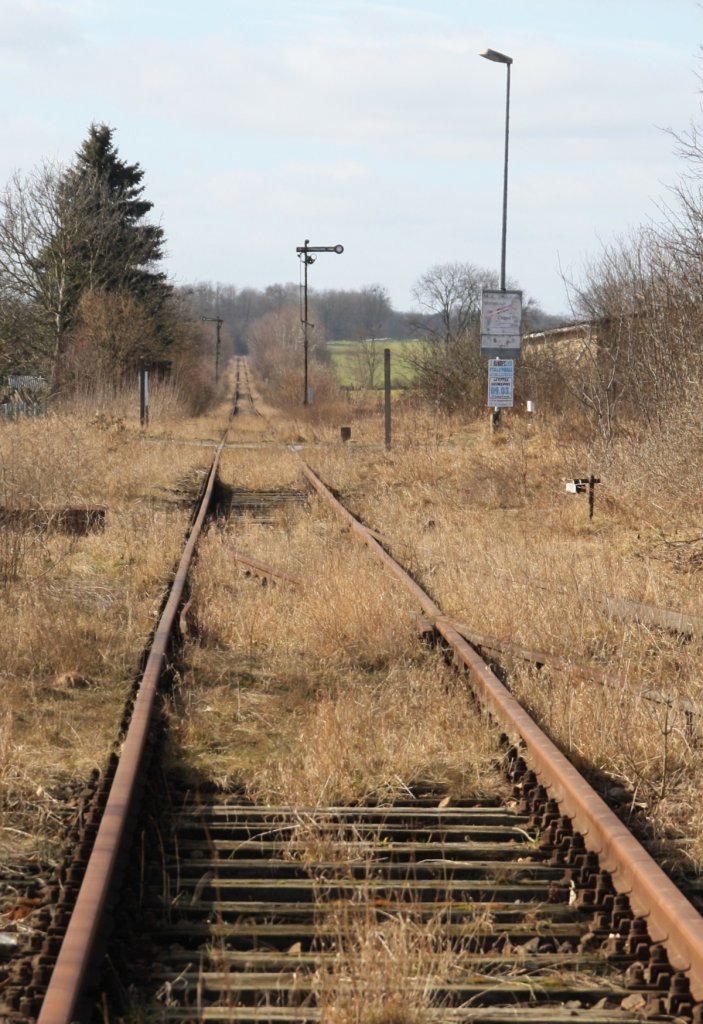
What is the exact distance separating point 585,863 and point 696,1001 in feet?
3.10

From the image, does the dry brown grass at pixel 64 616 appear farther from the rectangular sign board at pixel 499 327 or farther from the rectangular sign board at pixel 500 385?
the rectangular sign board at pixel 499 327

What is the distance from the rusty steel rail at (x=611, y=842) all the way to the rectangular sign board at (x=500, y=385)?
2005 centimetres

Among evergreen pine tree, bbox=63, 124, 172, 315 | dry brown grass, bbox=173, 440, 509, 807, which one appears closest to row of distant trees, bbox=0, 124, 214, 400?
evergreen pine tree, bbox=63, 124, 172, 315

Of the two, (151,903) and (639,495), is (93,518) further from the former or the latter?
(151,903)

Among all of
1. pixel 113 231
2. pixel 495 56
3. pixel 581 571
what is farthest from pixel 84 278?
pixel 581 571

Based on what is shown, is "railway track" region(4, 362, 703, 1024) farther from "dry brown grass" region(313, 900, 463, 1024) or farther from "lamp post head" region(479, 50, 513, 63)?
"lamp post head" region(479, 50, 513, 63)

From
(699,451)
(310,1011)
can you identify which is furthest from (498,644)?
(699,451)

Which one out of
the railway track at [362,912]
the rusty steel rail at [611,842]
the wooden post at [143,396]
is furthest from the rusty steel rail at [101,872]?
the wooden post at [143,396]

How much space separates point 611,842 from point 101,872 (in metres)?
1.60

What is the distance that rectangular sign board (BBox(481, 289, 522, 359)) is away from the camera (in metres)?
26.9

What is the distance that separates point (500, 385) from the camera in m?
26.4

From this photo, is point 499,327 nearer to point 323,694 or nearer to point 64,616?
point 64,616

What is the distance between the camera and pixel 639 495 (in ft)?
45.9

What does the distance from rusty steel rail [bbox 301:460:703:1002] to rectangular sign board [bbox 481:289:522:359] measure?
20.9m
